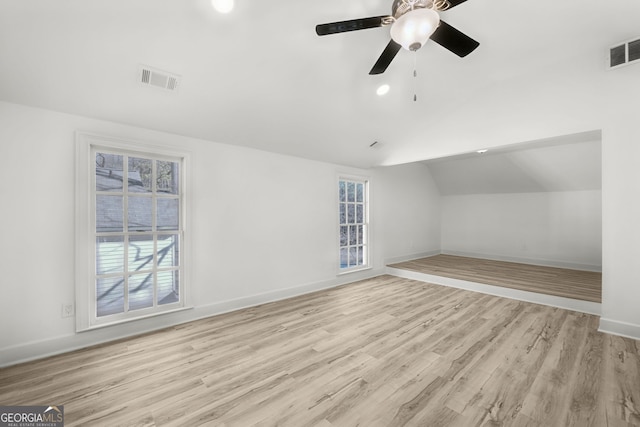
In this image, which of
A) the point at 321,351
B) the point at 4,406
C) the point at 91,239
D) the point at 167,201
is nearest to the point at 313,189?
the point at 167,201

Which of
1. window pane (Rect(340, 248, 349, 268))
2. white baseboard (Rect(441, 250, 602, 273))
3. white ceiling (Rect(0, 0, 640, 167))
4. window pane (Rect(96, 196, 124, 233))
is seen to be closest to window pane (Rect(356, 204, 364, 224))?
window pane (Rect(340, 248, 349, 268))

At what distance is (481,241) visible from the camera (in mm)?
6785

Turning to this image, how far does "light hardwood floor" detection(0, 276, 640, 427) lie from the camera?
172cm

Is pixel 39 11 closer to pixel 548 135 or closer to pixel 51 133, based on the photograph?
pixel 51 133

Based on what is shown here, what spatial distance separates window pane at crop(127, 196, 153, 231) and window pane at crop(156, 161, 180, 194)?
0.71 feet

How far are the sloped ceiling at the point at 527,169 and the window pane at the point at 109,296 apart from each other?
5.59 m

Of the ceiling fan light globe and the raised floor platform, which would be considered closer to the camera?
the ceiling fan light globe

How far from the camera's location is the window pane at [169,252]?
324 cm

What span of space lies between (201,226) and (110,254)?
0.98 metres

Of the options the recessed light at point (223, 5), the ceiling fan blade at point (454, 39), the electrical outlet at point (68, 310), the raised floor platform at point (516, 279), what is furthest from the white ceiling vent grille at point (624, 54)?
the electrical outlet at point (68, 310)

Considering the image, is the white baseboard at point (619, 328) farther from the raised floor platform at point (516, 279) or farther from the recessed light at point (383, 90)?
the recessed light at point (383, 90)

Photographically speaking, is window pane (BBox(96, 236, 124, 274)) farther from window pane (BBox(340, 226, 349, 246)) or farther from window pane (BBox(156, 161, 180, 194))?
window pane (BBox(340, 226, 349, 246))

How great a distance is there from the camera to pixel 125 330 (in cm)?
282

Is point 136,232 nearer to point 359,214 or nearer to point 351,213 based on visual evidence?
point 351,213
